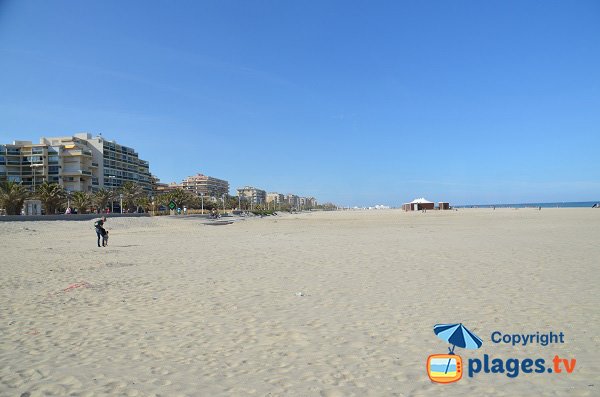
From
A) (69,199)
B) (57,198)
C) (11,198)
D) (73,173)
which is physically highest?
(73,173)

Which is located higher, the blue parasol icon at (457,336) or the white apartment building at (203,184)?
the white apartment building at (203,184)

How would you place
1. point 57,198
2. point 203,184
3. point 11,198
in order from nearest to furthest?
point 11,198 < point 57,198 < point 203,184

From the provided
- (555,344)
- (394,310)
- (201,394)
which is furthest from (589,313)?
(201,394)

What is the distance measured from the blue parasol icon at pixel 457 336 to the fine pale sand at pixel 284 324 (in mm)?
126

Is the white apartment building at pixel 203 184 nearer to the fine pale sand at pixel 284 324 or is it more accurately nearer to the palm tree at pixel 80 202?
the palm tree at pixel 80 202

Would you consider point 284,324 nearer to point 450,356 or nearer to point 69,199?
point 450,356

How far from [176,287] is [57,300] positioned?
2.33 metres

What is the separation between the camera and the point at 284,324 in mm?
5926

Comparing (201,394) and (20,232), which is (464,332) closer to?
(201,394)

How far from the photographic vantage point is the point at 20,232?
89.9 feet

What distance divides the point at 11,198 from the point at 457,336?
51557mm

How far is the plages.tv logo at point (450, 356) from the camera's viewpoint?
4168 mm

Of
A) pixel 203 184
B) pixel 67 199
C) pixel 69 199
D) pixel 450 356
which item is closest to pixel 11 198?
pixel 67 199

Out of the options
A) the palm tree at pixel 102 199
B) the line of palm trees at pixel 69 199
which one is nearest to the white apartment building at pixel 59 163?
the line of palm trees at pixel 69 199
